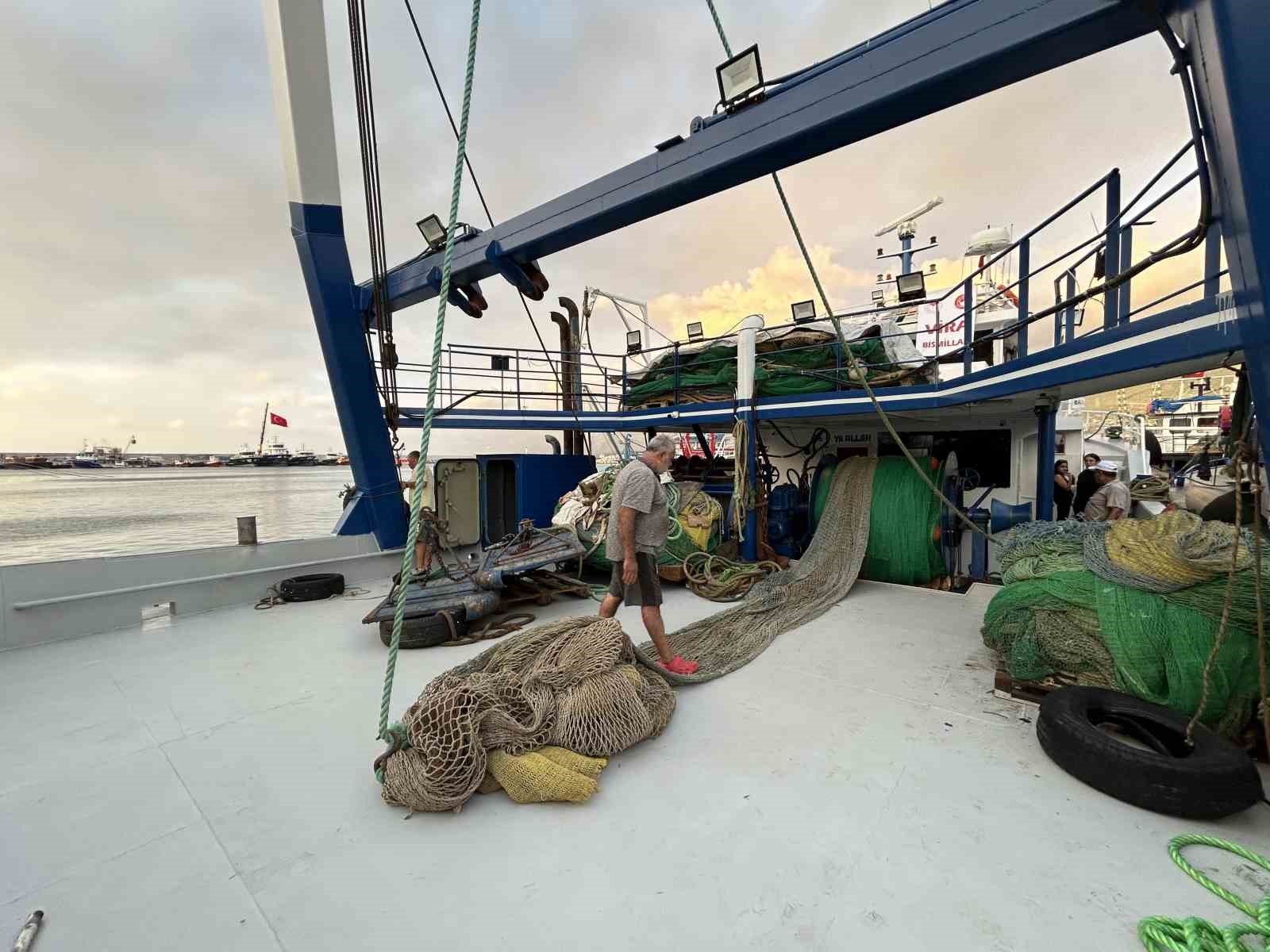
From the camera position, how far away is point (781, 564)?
6.02 m

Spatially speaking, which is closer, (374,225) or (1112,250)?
(1112,250)

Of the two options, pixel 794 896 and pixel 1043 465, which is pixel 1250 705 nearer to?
pixel 794 896

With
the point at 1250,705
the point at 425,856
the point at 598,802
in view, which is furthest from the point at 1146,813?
the point at 425,856

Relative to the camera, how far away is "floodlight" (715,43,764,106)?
10.5 ft

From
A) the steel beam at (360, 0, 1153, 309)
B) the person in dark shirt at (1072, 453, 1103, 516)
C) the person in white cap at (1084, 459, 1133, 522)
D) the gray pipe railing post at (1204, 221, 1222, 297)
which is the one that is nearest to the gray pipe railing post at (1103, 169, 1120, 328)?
the gray pipe railing post at (1204, 221, 1222, 297)

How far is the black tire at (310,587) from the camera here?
5.10 meters

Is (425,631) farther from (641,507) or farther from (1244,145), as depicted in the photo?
(1244,145)

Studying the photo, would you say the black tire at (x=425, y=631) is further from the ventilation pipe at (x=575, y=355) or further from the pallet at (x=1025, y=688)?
the ventilation pipe at (x=575, y=355)

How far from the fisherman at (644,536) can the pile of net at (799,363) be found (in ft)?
11.2

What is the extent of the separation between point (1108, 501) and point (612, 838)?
7.23 metres

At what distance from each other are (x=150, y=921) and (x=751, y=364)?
601 cm

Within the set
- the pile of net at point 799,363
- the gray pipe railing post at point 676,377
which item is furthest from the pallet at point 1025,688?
the gray pipe railing post at point 676,377

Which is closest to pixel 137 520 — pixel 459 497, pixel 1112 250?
pixel 459 497

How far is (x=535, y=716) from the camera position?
7.63ft
